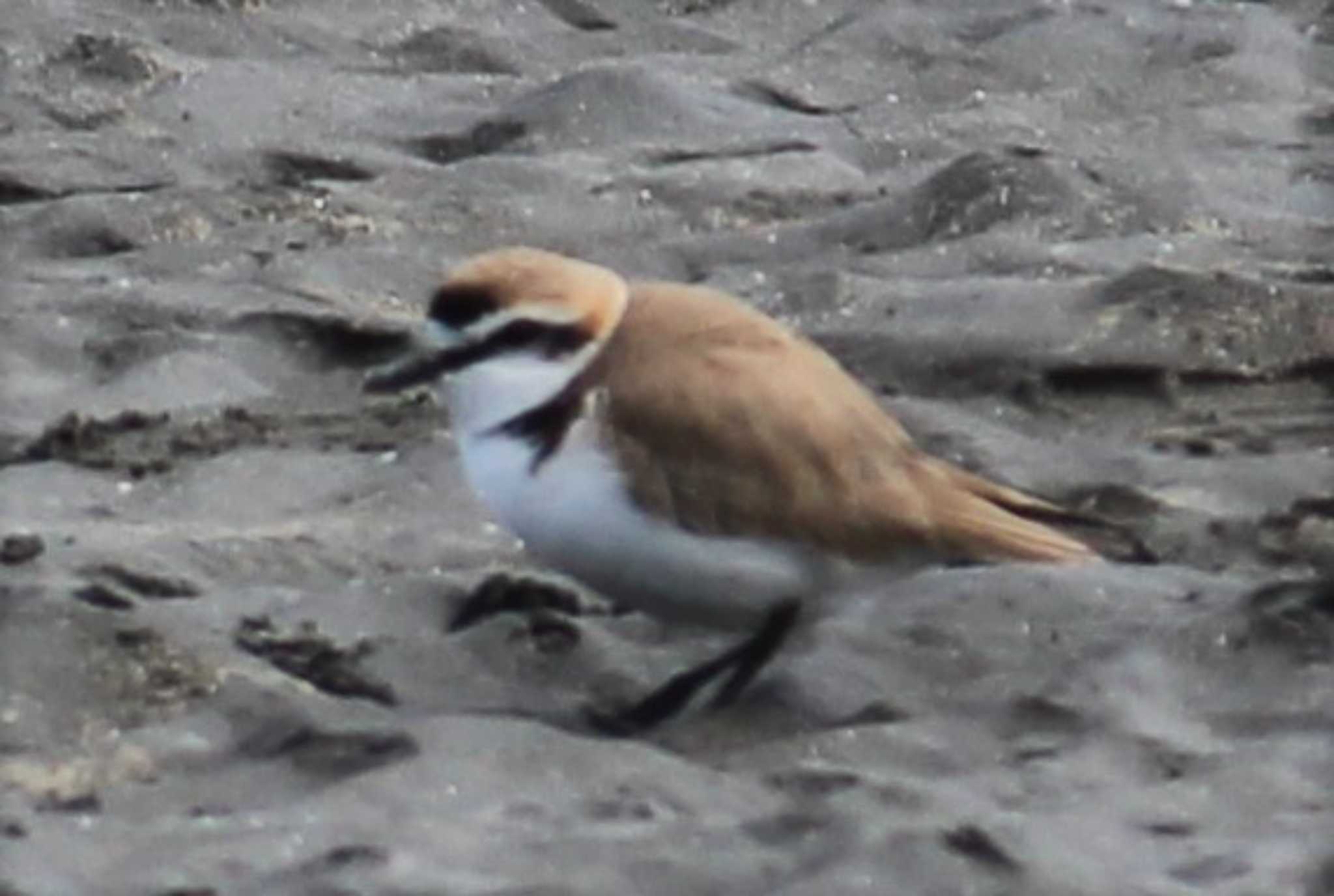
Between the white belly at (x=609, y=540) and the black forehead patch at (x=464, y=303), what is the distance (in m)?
0.18

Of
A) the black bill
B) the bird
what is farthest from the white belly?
the black bill

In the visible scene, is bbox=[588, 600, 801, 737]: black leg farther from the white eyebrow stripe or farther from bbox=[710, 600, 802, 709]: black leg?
the white eyebrow stripe

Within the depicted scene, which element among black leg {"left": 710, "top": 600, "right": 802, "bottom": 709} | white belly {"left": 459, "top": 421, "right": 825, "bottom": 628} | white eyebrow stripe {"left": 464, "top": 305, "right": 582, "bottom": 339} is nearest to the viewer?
white belly {"left": 459, "top": 421, "right": 825, "bottom": 628}

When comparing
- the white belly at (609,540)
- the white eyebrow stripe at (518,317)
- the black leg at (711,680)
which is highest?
the white eyebrow stripe at (518,317)

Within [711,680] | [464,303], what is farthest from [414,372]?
[711,680]

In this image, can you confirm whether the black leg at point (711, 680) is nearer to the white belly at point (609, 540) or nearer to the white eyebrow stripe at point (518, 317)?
the white belly at point (609, 540)

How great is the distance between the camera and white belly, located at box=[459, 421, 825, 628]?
19.8ft

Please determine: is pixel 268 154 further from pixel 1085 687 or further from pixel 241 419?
pixel 1085 687

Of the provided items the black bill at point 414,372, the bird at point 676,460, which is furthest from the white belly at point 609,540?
the black bill at point 414,372

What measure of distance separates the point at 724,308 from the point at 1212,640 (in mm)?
936

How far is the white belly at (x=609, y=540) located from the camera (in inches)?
237

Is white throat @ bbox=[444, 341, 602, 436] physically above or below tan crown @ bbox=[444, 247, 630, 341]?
below

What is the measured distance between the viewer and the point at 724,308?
636 cm

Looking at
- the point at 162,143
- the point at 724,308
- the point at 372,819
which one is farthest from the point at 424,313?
the point at 372,819
